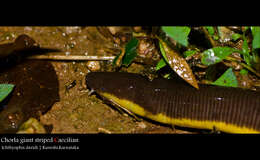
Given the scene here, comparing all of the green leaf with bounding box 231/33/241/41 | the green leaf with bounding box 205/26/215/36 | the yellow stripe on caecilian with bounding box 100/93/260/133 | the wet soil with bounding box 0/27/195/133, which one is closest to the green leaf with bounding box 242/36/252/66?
the green leaf with bounding box 231/33/241/41

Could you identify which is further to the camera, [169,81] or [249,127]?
[169,81]

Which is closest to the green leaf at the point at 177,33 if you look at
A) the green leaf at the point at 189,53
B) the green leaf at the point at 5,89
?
the green leaf at the point at 189,53

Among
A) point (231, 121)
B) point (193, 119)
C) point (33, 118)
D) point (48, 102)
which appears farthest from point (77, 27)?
point (231, 121)

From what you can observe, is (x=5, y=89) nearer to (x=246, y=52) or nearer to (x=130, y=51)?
(x=130, y=51)

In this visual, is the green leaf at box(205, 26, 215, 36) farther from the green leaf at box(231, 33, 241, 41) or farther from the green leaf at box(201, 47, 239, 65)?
the green leaf at box(201, 47, 239, 65)

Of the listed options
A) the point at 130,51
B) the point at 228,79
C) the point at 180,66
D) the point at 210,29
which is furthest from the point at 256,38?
the point at 130,51
